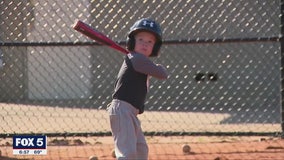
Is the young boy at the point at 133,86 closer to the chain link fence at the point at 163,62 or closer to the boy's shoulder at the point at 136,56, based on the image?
the boy's shoulder at the point at 136,56

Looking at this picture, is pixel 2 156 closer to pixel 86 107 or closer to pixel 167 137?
pixel 167 137

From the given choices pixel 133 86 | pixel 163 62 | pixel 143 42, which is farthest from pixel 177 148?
pixel 163 62

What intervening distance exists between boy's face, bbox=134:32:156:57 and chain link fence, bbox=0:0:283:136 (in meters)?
5.45

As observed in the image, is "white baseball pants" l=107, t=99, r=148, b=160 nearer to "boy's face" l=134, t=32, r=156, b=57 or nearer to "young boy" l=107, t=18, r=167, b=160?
"young boy" l=107, t=18, r=167, b=160

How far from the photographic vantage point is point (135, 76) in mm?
4473

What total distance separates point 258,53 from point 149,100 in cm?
195

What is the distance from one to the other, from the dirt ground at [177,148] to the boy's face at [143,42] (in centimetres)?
182

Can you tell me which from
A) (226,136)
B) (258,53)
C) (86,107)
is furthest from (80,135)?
(258,53)

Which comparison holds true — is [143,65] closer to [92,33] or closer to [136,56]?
[136,56]

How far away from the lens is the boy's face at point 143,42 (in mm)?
4453

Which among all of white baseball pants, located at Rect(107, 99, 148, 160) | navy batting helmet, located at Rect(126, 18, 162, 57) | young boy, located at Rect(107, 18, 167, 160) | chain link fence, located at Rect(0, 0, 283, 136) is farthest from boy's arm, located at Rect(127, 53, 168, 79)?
chain link fence, located at Rect(0, 0, 283, 136)

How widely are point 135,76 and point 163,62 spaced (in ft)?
22.6

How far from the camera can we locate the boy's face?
4.45 metres

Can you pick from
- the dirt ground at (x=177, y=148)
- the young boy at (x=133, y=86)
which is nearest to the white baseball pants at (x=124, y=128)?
the young boy at (x=133, y=86)
